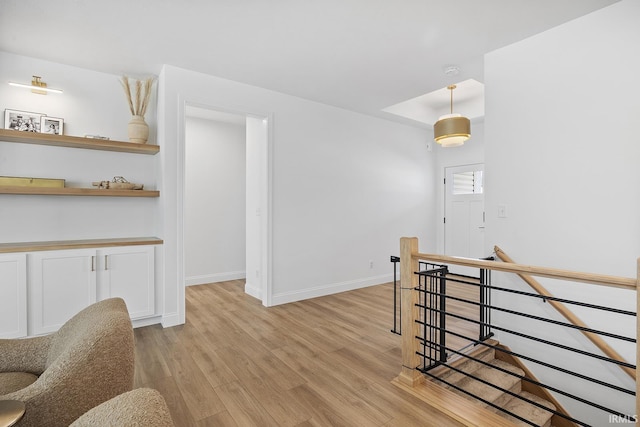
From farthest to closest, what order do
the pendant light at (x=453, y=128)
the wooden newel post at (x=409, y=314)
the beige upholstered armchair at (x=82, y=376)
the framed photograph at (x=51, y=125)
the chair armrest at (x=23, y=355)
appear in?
the pendant light at (x=453, y=128) → the framed photograph at (x=51, y=125) → the wooden newel post at (x=409, y=314) → the chair armrest at (x=23, y=355) → the beige upholstered armchair at (x=82, y=376)

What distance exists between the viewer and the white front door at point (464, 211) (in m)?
5.53

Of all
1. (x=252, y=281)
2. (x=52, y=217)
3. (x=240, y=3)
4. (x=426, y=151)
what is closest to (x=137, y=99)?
(x=52, y=217)

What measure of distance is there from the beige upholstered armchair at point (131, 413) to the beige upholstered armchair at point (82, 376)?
40cm

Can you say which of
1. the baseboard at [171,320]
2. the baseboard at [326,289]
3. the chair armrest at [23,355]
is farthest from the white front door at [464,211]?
the chair armrest at [23,355]

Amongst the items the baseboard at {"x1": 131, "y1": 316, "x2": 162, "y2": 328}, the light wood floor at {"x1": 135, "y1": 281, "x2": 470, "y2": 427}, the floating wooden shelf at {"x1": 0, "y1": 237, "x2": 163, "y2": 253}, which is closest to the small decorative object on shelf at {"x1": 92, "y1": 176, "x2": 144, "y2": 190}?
the floating wooden shelf at {"x1": 0, "y1": 237, "x2": 163, "y2": 253}

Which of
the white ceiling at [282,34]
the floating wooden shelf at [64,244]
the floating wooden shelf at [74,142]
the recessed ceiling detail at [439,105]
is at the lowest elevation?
the floating wooden shelf at [64,244]

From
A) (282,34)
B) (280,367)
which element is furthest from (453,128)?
(280,367)

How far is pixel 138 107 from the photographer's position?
338 centimetres

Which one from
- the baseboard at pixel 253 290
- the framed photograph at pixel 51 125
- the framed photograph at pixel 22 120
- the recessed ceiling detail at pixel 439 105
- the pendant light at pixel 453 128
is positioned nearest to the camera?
the framed photograph at pixel 22 120

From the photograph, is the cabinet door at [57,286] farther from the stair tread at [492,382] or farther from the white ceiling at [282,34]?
the stair tread at [492,382]

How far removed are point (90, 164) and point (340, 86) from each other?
3004 mm

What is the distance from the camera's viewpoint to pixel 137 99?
336 centimetres

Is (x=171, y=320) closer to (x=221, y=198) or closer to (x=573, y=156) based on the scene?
(x=221, y=198)

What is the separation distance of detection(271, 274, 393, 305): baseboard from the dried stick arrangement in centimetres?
268
